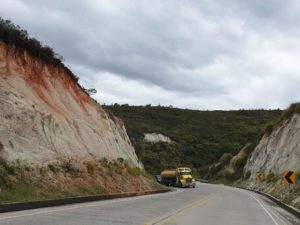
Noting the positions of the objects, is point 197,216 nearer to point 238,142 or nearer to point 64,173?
point 64,173

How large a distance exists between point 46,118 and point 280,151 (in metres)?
30.2

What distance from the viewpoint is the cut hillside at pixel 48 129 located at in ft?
89.9

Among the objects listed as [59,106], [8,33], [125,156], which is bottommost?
[125,156]

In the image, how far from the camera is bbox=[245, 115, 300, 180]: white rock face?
160 ft

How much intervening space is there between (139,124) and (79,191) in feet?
266

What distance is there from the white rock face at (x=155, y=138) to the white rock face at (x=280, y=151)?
37832 mm

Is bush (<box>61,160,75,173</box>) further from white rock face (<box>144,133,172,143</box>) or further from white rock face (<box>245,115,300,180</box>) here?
white rock face (<box>144,133,172,143</box>)

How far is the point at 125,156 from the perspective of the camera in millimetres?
44938

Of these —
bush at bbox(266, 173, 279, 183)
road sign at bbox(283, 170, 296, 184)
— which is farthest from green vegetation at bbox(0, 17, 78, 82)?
bush at bbox(266, 173, 279, 183)

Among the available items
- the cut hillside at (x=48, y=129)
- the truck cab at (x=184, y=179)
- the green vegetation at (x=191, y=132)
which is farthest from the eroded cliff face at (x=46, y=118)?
the green vegetation at (x=191, y=132)

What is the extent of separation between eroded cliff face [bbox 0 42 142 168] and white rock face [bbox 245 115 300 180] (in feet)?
50.5

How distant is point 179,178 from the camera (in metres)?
59.7

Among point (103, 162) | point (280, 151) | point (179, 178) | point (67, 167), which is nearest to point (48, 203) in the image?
point (67, 167)

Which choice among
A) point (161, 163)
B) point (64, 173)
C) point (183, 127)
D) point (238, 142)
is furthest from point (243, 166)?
point (64, 173)
